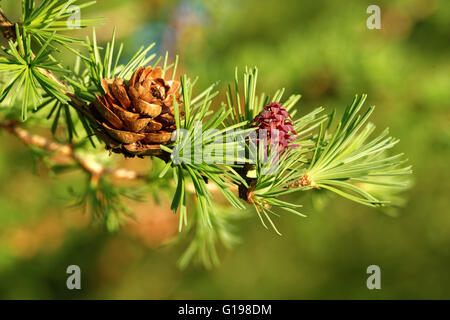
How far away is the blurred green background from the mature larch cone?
1.00ft

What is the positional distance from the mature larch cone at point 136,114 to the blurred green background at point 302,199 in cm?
31

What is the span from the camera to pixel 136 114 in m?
0.37

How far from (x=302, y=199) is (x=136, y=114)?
1.26 metres

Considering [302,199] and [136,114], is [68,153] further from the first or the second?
[302,199]

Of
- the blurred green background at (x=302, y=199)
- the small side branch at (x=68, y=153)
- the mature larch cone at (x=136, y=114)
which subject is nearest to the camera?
the mature larch cone at (x=136, y=114)

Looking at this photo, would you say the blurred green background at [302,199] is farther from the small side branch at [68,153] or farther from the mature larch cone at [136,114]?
the mature larch cone at [136,114]

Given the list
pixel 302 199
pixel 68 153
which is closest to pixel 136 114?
pixel 68 153

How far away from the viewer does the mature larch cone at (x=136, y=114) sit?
1.23 ft

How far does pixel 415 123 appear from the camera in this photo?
3.17 feet

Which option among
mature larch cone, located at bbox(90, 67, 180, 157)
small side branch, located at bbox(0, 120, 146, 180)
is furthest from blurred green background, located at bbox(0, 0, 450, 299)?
mature larch cone, located at bbox(90, 67, 180, 157)

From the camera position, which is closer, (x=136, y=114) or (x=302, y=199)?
(x=136, y=114)

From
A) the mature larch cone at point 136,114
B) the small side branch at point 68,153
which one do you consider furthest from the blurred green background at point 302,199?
the mature larch cone at point 136,114
